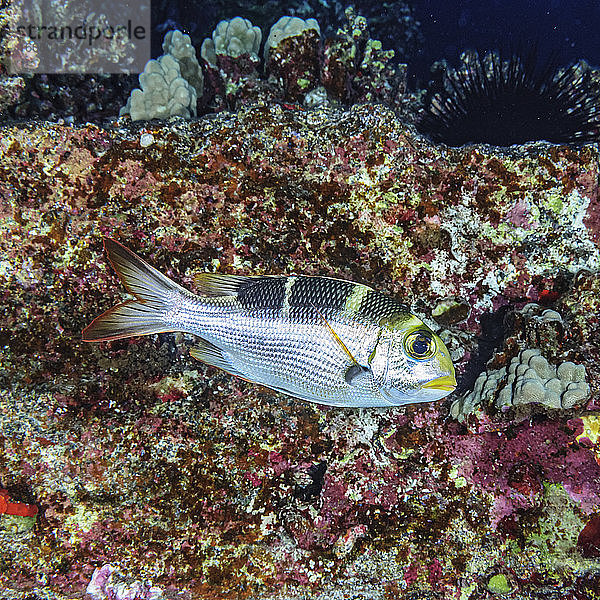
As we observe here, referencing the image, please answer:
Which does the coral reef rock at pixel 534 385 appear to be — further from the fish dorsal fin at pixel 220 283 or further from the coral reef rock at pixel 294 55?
the coral reef rock at pixel 294 55

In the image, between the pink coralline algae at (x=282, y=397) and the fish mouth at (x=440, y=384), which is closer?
the fish mouth at (x=440, y=384)

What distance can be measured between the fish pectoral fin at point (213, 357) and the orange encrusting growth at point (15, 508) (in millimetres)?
1612

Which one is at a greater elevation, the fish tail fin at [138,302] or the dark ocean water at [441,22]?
the dark ocean water at [441,22]

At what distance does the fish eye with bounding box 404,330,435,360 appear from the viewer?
2047 millimetres

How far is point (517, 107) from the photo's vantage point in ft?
12.5

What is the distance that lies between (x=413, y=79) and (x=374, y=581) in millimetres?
8955

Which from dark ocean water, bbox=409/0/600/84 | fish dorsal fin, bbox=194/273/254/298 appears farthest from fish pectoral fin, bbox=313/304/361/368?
dark ocean water, bbox=409/0/600/84

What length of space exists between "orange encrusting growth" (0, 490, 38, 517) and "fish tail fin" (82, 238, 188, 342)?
4.52 feet

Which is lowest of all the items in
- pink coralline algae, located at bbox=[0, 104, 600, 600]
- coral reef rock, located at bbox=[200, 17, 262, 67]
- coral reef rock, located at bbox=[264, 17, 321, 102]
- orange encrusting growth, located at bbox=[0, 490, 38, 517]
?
orange encrusting growth, located at bbox=[0, 490, 38, 517]

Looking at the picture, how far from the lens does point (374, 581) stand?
2.58 metres

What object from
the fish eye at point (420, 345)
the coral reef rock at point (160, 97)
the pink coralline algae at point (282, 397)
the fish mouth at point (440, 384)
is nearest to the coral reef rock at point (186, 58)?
the coral reef rock at point (160, 97)

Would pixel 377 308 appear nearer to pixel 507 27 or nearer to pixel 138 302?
pixel 138 302

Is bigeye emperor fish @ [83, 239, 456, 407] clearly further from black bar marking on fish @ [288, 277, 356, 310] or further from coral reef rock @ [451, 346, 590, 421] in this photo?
coral reef rock @ [451, 346, 590, 421]

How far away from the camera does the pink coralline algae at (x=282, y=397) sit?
247cm
